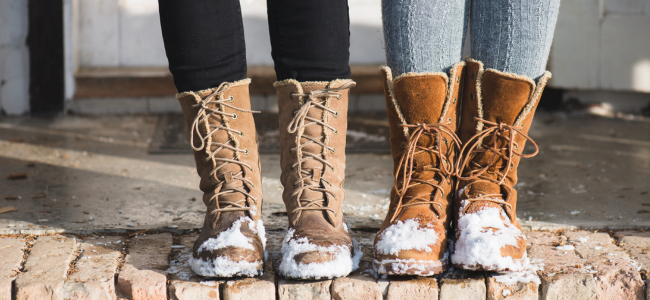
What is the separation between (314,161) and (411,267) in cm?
29

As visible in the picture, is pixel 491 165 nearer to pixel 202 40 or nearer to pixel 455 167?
pixel 455 167

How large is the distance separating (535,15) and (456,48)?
17 cm

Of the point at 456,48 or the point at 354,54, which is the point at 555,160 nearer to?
the point at 456,48

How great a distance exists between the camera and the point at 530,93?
3.69 ft

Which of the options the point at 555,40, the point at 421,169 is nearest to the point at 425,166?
the point at 421,169

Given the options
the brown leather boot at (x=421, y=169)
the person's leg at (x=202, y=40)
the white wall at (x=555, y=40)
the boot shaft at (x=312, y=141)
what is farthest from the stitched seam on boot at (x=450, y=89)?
the white wall at (x=555, y=40)

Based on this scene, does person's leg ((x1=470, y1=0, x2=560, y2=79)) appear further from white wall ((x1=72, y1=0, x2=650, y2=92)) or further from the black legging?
white wall ((x1=72, y1=0, x2=650, y2=92))

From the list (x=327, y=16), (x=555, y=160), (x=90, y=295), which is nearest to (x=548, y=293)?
(x=327, y=16)

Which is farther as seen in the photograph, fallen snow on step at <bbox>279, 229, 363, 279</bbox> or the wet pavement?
the wet pavement

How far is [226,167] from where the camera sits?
1164 mm

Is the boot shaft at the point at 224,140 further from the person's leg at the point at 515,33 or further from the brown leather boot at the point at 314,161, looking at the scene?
the person's leg at the point at 515,33

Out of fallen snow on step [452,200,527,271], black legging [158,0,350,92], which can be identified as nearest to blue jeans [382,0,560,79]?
black legging [158,0,350,92]

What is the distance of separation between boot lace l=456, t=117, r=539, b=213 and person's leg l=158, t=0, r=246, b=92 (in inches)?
21.0

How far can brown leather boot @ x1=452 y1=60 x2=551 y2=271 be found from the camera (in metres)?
1.06
